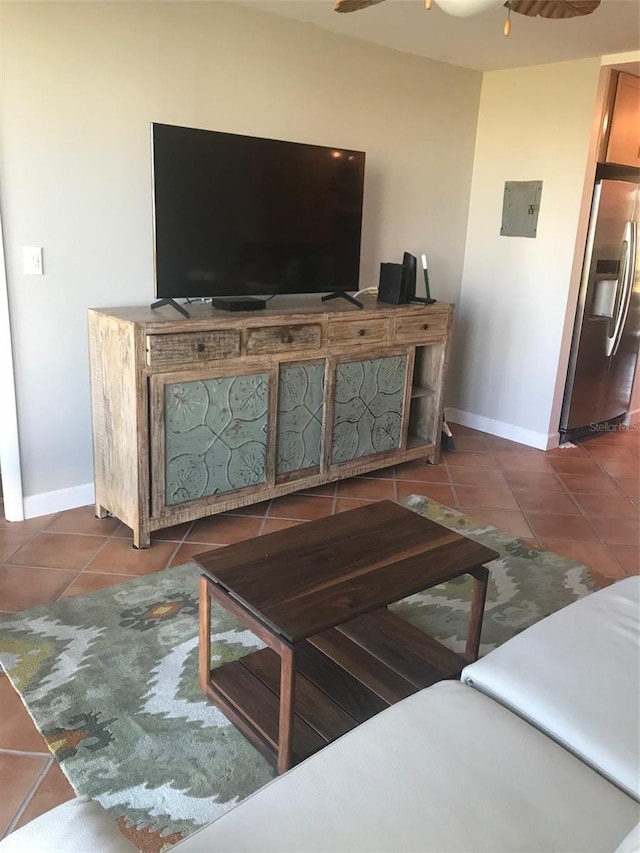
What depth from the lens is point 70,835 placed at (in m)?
0.92

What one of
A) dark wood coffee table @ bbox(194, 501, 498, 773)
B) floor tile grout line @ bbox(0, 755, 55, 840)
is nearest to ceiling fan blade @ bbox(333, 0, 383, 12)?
dark wood coffee table @ bbox(194, 501, 498, 773)

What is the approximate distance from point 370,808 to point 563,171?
378cm

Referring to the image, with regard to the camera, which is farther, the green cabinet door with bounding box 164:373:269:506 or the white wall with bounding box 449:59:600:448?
the white wall with bounding box 449:59:600:448

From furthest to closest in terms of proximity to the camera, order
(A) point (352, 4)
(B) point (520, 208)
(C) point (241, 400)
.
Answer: (B) point (520, 208), (C) point (241, 400), (A) point (352, 4)

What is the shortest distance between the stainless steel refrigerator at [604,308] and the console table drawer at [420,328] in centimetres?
102

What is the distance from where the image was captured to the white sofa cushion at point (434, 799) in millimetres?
1060

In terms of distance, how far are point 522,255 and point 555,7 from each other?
249 cm

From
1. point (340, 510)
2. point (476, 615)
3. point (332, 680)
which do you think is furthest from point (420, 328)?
point (332, 680)

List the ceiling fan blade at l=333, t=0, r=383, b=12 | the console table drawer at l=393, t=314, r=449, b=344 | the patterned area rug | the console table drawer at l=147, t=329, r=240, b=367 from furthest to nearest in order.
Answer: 1. the console table drawer at l=393, t=314, r=449, b=344
2. the console table drawer at l=147, t=329, r=240, b=367
3. the ceiling fan blade at l=333, t=0, r=383, b=12
4. the patterned area rug

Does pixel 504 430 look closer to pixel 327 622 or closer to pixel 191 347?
pixel 191 347

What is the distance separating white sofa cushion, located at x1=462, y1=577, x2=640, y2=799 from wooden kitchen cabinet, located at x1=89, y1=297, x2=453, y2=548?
5.46ft

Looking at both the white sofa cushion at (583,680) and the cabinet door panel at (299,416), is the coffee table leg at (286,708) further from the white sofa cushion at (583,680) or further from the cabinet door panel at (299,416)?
the cabinet door panel at (299,416)

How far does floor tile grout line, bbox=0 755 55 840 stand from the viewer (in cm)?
154

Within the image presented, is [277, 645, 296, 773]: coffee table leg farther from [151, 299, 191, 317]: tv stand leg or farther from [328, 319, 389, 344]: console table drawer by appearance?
[328, 319, 389, 344]: console table drawer
